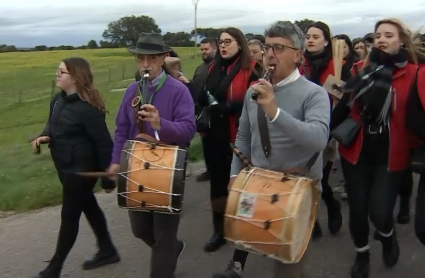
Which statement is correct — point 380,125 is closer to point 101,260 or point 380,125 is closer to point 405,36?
point 405,36

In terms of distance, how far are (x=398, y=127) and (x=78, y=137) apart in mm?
2318

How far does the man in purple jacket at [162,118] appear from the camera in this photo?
147 inches

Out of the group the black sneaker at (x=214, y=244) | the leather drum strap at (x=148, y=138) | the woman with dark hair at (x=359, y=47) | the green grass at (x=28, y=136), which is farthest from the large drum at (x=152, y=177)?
the woman with dark hair at (x=359, y=47)

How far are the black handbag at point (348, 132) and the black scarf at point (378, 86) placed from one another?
0.08 metres

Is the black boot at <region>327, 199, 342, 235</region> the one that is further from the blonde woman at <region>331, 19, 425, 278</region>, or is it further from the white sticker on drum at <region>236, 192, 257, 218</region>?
the white sticker on drum at <region>236, 192, 257, 218</region>

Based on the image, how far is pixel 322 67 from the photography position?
16.9 ft

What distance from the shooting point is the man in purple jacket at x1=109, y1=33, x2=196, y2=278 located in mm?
3727

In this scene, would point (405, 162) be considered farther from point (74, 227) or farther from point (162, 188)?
point (74, 227)

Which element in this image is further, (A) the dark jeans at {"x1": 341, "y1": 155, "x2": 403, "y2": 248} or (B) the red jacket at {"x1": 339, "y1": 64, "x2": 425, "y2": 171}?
(A) the dark jeans at {"x1": 341, "y1": 155, "x2": 403, "y2": 248}

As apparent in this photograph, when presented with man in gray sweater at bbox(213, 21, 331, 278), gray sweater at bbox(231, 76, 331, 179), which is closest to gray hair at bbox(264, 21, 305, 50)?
man in gray sweater at bbox(213, 21, 331, 278)

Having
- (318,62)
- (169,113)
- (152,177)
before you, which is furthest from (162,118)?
(318,62)

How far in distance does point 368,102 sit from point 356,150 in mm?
367

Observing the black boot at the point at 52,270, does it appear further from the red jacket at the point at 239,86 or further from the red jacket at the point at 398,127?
the red jacket at the point at 398,127

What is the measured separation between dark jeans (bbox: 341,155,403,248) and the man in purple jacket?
1203 millimetres
